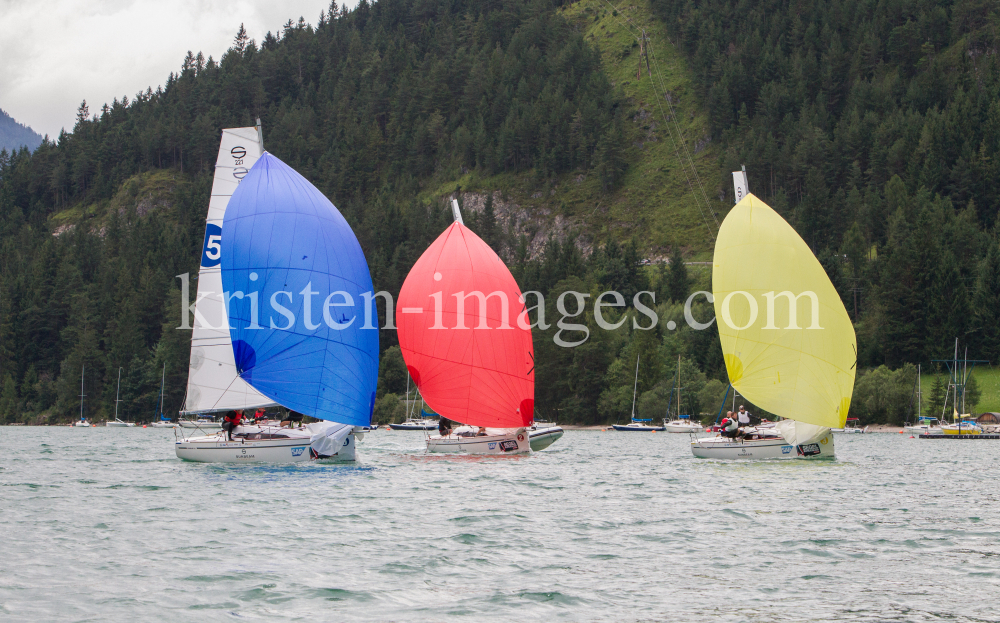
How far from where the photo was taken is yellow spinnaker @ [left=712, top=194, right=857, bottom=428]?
35.8 metres

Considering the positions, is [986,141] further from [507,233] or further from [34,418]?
[34,418]

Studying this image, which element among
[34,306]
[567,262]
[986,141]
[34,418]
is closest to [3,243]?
[34,306]

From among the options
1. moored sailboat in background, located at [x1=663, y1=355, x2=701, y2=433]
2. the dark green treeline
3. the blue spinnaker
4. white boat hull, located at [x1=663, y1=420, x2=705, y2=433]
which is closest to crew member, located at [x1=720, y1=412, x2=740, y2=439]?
the blue spinnaker

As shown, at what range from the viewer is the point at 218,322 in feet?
110

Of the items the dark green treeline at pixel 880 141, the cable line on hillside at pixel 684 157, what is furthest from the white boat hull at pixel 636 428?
the cable line on hillside at pixel 684 157

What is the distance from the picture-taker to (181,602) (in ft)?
43.2

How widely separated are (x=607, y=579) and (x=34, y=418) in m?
132

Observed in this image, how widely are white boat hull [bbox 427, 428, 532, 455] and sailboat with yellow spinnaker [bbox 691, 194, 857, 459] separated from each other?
8244mm

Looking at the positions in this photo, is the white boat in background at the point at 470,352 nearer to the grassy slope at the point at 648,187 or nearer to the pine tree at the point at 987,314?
the pine tree at the point at 987,314

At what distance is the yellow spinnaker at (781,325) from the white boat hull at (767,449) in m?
1.35

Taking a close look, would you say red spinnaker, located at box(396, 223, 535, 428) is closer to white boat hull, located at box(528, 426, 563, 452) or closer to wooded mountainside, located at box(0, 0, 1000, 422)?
white boat hull, located at box(528, 426, 563, 452)

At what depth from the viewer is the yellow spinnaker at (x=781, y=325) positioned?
1409 inches

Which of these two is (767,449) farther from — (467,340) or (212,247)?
(212,247)

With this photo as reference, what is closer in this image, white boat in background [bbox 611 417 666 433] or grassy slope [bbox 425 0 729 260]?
white boat in background [bbox 611 417 666 433]
